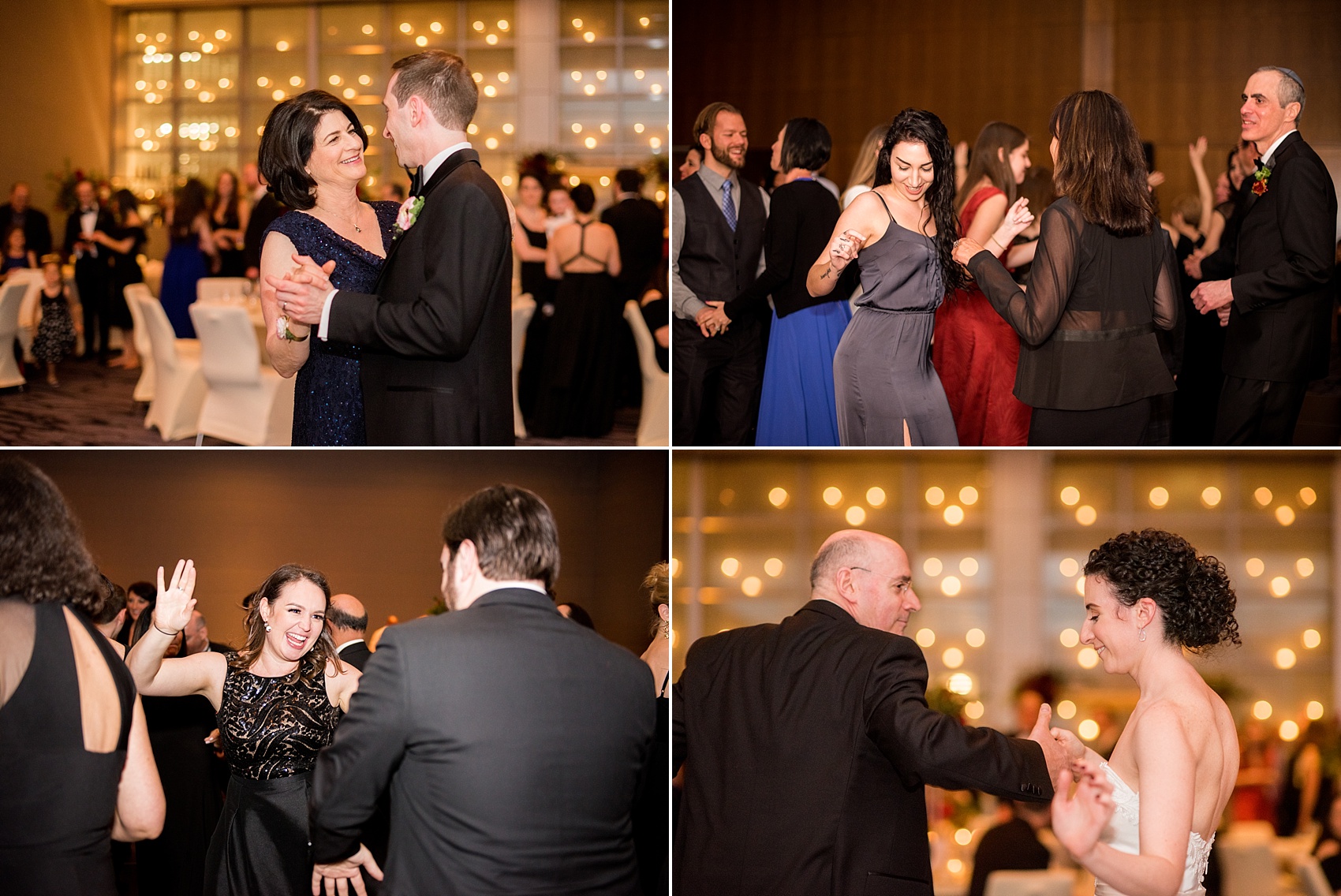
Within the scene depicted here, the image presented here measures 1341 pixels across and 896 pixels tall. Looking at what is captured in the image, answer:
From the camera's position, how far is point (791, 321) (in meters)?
3.90

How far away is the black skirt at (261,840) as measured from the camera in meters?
2.76

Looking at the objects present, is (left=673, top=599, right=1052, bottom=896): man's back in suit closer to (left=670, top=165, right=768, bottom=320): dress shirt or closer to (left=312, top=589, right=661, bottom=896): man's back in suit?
(left=312, top=589, right=661, bottom=896): man's back in suit

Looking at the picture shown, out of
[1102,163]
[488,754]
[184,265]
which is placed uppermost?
[184,265]

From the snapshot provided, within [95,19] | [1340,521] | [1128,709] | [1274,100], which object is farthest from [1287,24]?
[95,19]

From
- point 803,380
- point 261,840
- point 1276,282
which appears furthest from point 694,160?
point 261,840

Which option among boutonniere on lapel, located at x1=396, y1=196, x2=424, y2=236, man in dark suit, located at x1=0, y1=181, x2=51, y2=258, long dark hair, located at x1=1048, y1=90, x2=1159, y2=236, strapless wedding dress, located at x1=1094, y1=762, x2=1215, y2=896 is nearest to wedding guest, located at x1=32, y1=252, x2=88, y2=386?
man in dark suit, located at x1=0, y1=181, x2=51, y2=258

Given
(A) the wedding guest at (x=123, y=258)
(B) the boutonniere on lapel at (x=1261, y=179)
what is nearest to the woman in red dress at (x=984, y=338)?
(B) the boutonniere on lapel at (x=1261, y=179)

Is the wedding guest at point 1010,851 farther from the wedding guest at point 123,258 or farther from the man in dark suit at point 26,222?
the man in dark suit at point 26,222

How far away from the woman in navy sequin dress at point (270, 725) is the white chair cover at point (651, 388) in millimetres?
3030

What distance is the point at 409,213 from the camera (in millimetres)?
2543

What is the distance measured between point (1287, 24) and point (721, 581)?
23.9 ft

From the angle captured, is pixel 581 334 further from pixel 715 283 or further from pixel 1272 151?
pixel 1272 151

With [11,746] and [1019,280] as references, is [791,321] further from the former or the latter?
[11,746]

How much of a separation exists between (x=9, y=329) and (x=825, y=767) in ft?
23.2
